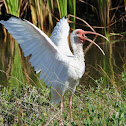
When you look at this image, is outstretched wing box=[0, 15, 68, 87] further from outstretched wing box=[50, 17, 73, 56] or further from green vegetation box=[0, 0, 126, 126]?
outstretched wing box=[50, 17, 73, 56]

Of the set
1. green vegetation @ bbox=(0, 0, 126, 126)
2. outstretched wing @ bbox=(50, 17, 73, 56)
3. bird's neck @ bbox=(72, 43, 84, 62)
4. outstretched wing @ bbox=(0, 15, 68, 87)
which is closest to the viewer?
green vegetation @ bbox=(0, 0, 126, 126)

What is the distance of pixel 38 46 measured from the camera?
4.58m

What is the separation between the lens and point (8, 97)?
454cm

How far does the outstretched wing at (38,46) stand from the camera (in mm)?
4441

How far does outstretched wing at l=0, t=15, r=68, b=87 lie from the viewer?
444cm

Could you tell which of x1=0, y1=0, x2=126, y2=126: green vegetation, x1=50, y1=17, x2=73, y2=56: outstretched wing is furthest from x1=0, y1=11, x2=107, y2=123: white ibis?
x1=50, y1=17, x2=73, y2=56: outstretched wing

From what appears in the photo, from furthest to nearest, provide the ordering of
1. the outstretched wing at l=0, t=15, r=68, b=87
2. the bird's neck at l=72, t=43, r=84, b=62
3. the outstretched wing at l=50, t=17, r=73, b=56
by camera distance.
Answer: the outstretched wing at l=50, t=17, r=73, b=56 < the bird's neck at l=72, t=43, r=84, b=62 < the outstretched wing at l=0, t=15, r=68, b=87

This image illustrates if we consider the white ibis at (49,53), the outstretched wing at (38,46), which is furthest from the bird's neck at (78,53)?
the outstretched wing at (38,46)

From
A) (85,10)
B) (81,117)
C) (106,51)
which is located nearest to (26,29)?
(81,117)

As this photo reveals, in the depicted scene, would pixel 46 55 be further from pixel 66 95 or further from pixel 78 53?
pixel 66 95

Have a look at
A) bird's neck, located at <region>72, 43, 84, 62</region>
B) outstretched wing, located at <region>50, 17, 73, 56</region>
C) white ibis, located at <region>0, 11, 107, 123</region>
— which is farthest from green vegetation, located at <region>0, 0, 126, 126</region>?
outstretched wing, located at <region>50, 17, 73, 56</region>

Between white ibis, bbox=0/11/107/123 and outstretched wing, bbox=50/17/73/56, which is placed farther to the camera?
outstretched wing, bbox=50/17/73/56

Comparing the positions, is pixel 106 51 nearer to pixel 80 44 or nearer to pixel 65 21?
pixel 65 21

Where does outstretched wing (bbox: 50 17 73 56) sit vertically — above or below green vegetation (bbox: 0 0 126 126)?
above
